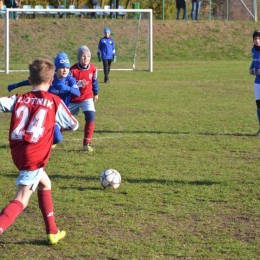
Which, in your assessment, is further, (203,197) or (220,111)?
(220,111)

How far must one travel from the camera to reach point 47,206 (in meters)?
5.00

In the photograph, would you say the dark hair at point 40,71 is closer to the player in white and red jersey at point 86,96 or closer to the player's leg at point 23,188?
the player's leg at point 23,188

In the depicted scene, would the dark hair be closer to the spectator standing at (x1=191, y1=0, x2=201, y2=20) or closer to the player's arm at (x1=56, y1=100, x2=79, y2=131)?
the player's arm at (x1=56, y1=100, x2=79, y2=131)

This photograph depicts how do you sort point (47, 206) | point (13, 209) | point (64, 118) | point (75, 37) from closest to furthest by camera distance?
1. point (13, 209)
2. point (64, 118)
3. point (47, 206)
4. point (75, 37)

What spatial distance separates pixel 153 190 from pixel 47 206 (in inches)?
82.7

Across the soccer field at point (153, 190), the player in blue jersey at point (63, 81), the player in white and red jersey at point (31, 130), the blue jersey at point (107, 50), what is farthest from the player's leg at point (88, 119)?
the blue jersey at point (107, 50)

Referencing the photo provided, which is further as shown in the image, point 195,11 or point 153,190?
point 195,11

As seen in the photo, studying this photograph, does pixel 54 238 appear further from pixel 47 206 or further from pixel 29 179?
pixel 29 179

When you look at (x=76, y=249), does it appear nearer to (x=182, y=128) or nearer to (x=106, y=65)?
(x=182, y=128)

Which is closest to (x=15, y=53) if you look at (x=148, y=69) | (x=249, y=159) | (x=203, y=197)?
(x=148, y=69)

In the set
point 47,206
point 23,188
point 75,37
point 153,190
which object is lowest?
point 153,190

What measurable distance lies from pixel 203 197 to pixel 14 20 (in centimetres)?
2641

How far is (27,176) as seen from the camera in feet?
15.2

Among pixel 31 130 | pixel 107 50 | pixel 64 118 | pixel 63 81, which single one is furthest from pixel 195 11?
pixel 31 130
